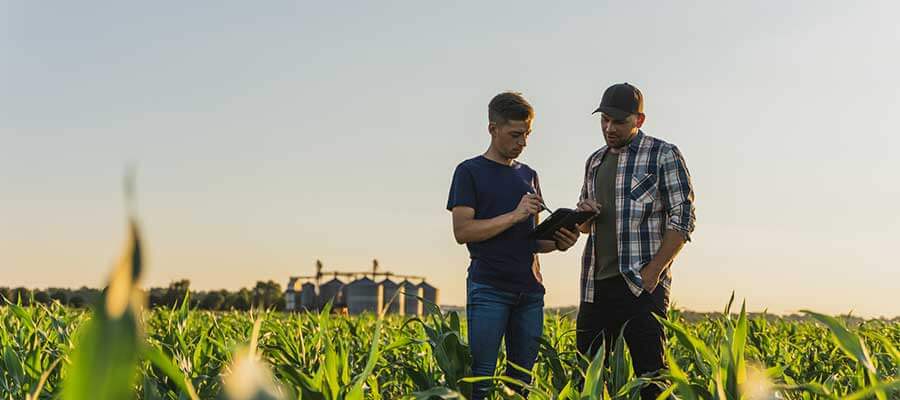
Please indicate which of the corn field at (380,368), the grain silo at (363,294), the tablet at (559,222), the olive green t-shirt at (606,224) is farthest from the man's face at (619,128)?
the grain silo at (363,294)

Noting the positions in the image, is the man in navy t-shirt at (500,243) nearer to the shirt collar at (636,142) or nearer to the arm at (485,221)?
the arm at (485,221)

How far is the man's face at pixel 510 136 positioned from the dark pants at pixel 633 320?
2.49 ft

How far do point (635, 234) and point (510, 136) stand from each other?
2.43 ft

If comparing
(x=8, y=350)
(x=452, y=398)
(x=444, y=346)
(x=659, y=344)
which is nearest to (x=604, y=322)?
(x=659, y=344)

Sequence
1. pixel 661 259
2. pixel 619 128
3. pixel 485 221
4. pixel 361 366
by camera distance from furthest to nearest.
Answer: pixel 361 366 < pixel 619 128 < pixel 661 259 < pixel 485 221

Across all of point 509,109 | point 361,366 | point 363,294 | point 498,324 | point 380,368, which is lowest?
point 363,294

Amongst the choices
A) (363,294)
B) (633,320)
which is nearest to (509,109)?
(633,320)

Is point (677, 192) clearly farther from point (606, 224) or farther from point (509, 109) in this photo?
point (509, 109)

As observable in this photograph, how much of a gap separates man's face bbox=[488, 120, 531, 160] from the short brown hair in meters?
0.02

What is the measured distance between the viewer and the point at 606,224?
A: 400cm

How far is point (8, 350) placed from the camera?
3.23 metres

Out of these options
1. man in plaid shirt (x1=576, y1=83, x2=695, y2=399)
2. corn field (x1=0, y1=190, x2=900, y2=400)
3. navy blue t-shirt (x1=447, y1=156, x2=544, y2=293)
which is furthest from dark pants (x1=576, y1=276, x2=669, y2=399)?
navy blue t-shirt (x1=447, y1=156, x2=544, y2=293)

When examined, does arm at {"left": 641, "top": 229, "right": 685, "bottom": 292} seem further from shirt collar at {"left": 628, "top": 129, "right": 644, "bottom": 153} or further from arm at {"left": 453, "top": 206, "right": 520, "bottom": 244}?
arm at {"left": 453, "top": 206, "right": 520, "bottom": 244}

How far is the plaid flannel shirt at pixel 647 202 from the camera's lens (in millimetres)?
3818
